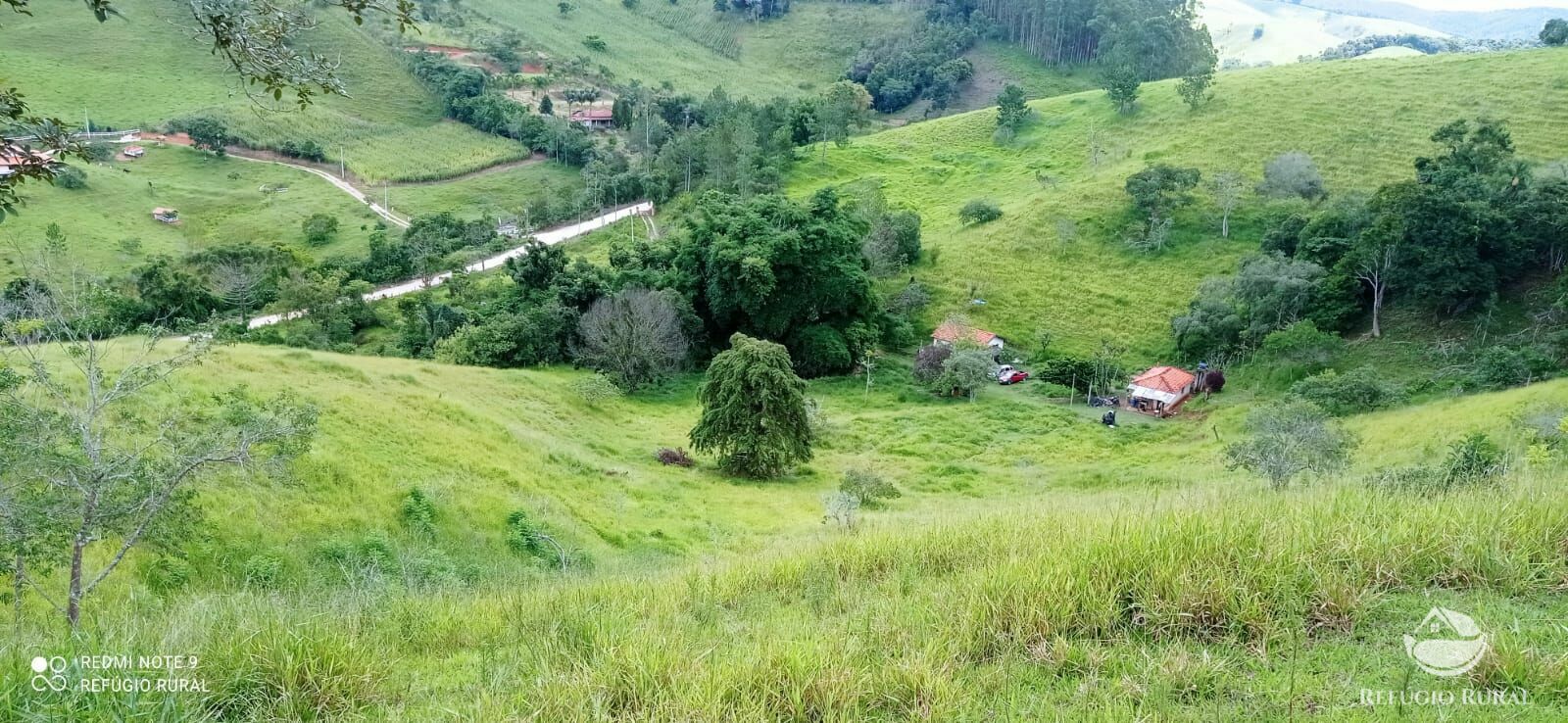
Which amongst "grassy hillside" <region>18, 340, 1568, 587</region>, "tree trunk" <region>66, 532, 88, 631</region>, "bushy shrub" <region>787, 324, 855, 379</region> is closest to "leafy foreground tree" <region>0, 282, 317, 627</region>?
"tree trunk" <region>66, 532, 88, 631</region>

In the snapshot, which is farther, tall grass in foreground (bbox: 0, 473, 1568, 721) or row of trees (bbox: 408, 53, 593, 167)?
row of trees (bbox: 408, 53, 593, 167)

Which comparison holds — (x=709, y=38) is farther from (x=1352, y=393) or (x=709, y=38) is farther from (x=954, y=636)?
(x=954, y=636)

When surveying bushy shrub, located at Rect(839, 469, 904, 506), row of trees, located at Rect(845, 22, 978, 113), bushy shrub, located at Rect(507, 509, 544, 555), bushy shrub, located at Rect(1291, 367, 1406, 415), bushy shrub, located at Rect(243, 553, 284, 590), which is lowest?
bushy shrub, located at Rect(839, 469, 904, 506)

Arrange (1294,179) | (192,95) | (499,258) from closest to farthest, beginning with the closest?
(1294,179) < (499,258) < (192,95)

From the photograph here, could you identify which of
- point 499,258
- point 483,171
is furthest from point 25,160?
point 483,171

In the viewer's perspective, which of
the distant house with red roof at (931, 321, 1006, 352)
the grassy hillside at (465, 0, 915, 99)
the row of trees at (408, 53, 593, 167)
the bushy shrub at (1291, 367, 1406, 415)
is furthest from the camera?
the grassy hillside at (465, 0, 915, 99)

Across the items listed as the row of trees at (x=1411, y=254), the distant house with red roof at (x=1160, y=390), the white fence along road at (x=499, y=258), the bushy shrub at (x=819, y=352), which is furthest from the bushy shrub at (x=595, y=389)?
the row of trees at (x=1411, y=254)

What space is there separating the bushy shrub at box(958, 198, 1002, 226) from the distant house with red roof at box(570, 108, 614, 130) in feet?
165

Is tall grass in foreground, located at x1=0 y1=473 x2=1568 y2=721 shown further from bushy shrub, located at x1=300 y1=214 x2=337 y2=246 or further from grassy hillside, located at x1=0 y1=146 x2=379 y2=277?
bushy shrub, located at x1=300 y1=214 x2=337 y2=246

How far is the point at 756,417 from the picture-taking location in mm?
24656

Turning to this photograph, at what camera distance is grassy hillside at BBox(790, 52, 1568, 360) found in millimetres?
41594

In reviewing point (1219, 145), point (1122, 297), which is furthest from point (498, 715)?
point (1219, 145)

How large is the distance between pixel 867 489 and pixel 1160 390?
1729 cm

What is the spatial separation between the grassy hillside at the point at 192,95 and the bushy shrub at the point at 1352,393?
232ft
